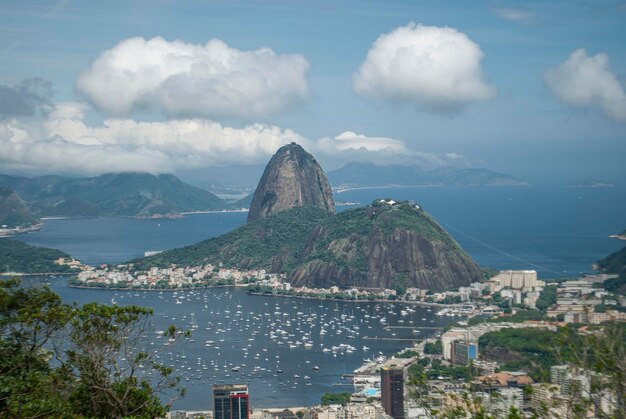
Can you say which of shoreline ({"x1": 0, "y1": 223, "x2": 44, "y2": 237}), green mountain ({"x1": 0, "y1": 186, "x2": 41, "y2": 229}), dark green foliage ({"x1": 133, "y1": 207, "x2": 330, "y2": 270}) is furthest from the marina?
green mountain ({"x1": 0, "y1": 186, "x2": 41, "y2": 229})

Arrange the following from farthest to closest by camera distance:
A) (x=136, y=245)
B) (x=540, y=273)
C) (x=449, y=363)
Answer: (x=136, y=245) < (x=540, y=273) < (x=449, y=363)

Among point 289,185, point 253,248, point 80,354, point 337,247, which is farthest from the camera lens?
point 289,185

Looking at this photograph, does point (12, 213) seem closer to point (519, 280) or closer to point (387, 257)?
point (387, 257)

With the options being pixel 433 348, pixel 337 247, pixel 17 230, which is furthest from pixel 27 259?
pixel 433 348

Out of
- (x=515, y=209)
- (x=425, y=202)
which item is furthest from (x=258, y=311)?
(x=425, y=202)

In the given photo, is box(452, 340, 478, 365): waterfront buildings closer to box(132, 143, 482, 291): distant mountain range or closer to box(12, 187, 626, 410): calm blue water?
box(12, 187, 626, 410): calm blue water

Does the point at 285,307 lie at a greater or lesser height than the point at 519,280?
lesser

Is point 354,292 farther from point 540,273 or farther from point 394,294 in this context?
point 540,273
